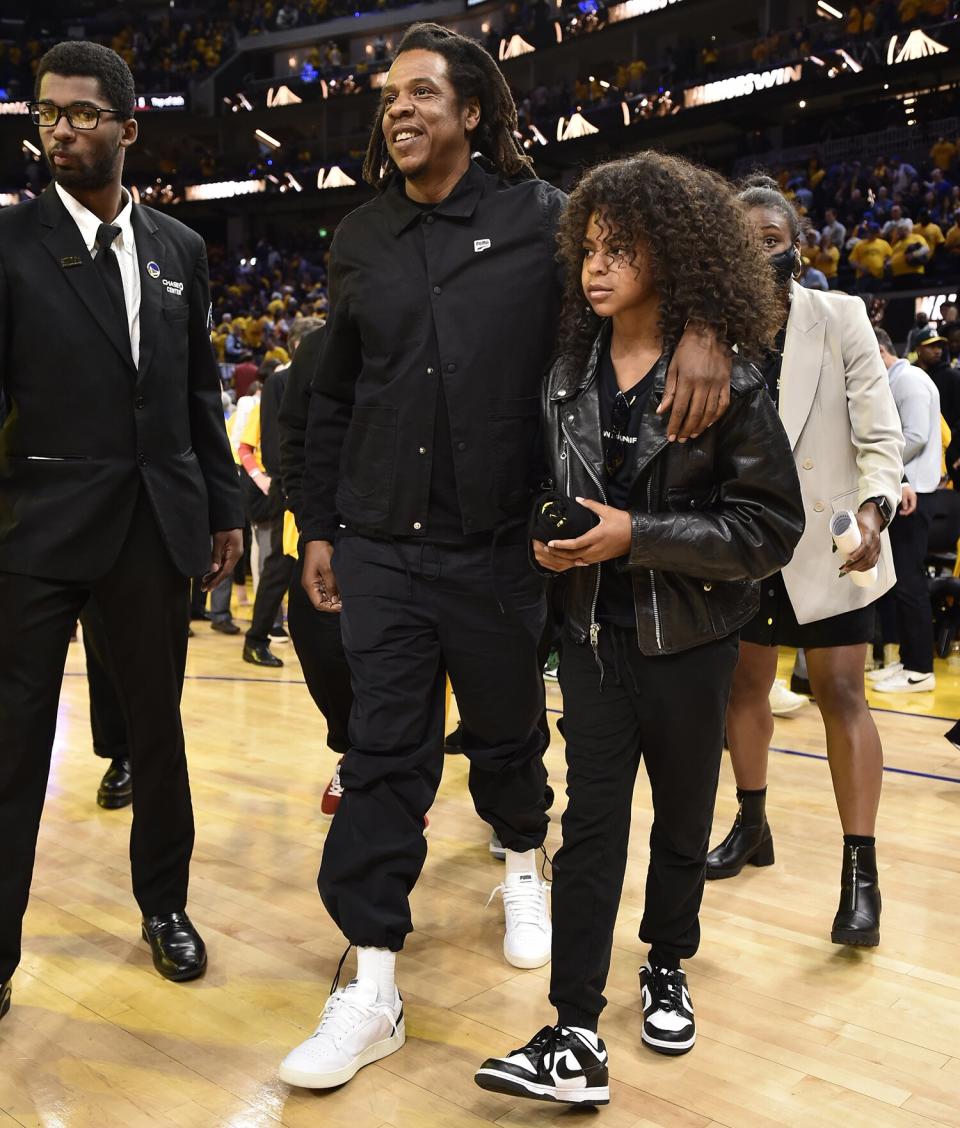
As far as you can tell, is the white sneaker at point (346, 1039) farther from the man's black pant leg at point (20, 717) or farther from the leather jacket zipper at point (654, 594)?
the leather jacket zipper at point (654, 594)

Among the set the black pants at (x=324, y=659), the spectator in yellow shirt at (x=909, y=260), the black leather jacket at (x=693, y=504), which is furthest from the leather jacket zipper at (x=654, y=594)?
the spectator in yellow shirt at (x=909, y=260)

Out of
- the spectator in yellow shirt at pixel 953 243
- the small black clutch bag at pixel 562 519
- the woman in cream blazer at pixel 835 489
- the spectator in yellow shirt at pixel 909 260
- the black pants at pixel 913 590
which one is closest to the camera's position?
the small black clutch bag at pixel 562 519

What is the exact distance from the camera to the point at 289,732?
4844 millimetres

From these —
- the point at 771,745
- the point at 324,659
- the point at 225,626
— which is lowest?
the point at 225,626

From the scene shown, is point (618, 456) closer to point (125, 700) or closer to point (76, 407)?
point (76, 407)

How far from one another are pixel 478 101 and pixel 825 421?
107 centimetres

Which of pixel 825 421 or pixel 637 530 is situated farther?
pixel 825 421

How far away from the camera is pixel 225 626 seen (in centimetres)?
751

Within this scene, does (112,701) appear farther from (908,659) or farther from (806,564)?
(908,659)

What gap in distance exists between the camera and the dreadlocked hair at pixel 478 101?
2.39m

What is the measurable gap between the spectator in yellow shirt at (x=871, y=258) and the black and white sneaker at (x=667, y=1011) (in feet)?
39.6

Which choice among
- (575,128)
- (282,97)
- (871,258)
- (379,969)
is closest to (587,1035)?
(379,969)

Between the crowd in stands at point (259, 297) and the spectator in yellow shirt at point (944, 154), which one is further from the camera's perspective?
the crowd in stands at point (259, 297)

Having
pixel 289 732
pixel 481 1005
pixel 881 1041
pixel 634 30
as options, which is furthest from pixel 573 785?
pixel 634 30
